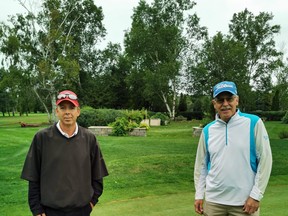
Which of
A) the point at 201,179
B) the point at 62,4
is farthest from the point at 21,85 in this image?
the point at 201,179

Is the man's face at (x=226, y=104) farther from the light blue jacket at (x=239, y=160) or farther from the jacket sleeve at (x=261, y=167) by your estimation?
the jacket sleeve at (x=261, y=167)

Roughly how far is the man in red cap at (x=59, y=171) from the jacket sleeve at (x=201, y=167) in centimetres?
100

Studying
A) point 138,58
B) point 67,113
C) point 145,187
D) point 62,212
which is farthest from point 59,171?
point 138,58

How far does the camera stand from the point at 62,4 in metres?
40.8

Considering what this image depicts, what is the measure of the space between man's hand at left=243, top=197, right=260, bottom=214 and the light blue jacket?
0.11ft

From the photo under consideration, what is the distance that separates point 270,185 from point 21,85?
3306cm

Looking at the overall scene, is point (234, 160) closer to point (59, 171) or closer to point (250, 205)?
point (250, 205)

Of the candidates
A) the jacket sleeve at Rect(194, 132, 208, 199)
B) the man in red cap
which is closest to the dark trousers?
the man in red cap

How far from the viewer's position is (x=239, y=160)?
291cm

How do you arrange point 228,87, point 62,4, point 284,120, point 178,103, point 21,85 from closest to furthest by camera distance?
point 228,87 → point 284,120 → point 21,85 → point 62,4 → point 178,103

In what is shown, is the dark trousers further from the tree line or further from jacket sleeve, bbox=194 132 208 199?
the tree line

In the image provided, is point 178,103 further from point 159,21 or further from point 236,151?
point 236,151

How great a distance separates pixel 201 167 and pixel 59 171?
1270mm

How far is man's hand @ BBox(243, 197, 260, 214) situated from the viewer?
2.86 meters
